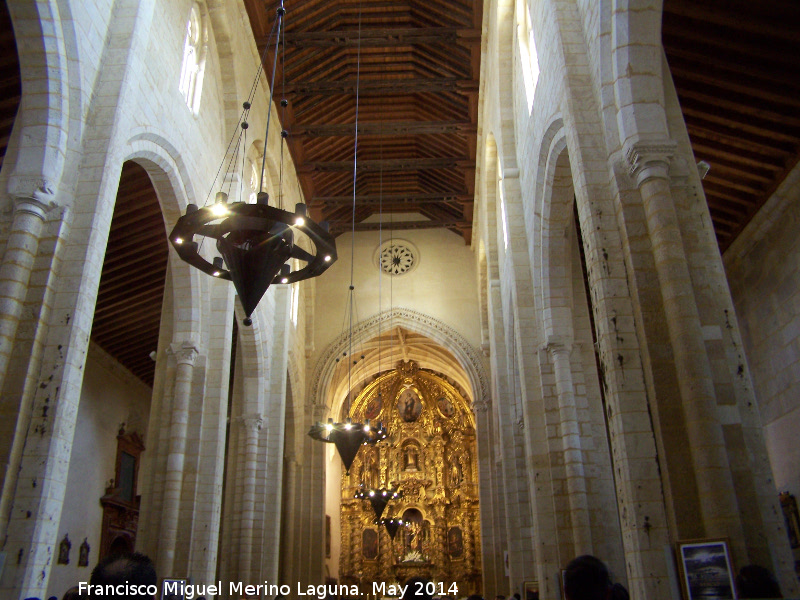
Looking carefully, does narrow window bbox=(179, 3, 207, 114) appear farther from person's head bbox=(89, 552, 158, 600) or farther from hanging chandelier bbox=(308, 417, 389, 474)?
person's head bbox=(89, 552, 158, 600)

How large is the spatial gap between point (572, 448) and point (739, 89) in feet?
17.6

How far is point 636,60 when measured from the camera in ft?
19.9


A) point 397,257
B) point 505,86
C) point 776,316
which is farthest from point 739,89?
point 397,257

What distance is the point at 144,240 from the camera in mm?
13211

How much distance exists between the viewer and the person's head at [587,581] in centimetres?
197

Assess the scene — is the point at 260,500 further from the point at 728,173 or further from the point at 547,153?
the point at 728,173

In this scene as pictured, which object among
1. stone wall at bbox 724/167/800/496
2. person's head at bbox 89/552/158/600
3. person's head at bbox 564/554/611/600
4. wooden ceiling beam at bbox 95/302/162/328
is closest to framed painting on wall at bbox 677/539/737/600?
person's head at bbox 564/554/611/600

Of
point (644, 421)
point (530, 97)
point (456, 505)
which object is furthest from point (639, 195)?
point (456, 505)

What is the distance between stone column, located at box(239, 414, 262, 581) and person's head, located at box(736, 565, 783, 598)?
10.8 m

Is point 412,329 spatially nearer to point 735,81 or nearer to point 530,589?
point 530,589

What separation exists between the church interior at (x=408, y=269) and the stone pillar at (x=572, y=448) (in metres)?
0.04

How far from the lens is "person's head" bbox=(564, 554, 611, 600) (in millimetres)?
1970

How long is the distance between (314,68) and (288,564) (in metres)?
12.5

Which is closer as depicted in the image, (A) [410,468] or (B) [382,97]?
(B) [382,97]
